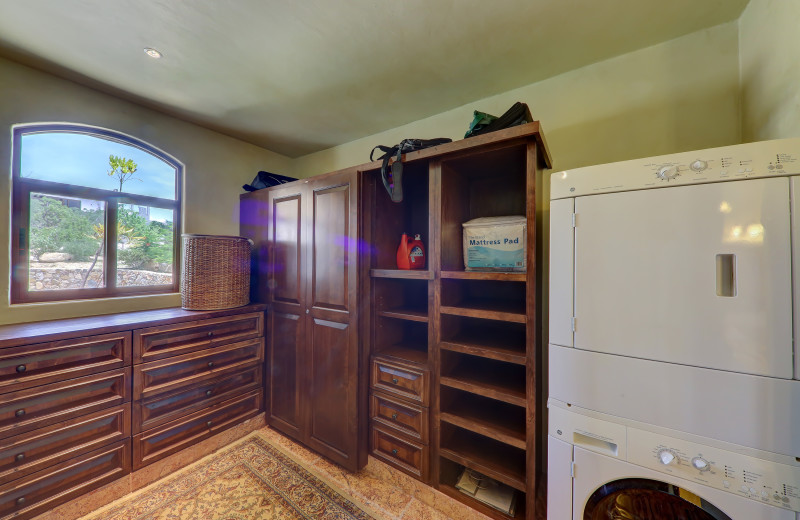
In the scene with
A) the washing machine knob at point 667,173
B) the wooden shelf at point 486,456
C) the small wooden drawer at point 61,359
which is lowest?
the wooden shelf at point 486,456

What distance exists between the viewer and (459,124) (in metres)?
2.09

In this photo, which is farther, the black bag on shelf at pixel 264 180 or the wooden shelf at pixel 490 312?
the black bag on shelf at pixel 264 180

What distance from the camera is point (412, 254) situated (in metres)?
1.78

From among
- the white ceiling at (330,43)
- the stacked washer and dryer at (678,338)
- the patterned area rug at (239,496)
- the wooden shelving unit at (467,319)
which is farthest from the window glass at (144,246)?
the stacked washer and dryer at (678,338)

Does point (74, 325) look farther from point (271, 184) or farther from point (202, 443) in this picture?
point (271, 184)

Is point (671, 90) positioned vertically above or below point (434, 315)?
above

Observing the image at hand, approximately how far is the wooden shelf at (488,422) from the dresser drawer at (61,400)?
1.86 m

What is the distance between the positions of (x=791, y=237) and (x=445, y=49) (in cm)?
157

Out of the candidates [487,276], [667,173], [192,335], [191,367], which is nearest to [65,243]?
[192,335]

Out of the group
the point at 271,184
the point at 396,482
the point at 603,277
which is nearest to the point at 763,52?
the point at 603,277

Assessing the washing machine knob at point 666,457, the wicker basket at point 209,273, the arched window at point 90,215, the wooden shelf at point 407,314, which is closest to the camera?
the washing machine knob at point 666,457

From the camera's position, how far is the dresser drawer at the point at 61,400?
1315mm

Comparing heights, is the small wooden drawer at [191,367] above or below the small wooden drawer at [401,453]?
above

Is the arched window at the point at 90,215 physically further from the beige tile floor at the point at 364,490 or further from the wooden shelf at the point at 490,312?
the wooden shelf at the point at 490,312
